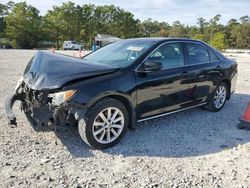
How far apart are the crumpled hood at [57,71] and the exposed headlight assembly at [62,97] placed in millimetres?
111

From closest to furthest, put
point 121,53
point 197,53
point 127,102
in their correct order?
point 127,102
point 121,53
point 197,53

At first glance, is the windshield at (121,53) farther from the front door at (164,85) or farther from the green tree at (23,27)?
the green tree at (23,27)

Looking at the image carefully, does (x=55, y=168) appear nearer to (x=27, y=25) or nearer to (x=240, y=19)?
(x=27, y=25)

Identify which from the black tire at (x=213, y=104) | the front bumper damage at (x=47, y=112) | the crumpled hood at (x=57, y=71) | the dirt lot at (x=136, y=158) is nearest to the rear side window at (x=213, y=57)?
the black tire at (x=213, y=104)

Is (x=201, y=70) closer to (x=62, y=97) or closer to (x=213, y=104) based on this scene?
(x=213, y=104)

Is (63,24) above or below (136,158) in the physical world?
above

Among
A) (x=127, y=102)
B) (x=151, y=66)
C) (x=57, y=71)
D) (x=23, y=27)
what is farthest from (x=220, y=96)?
(x=23, y=27)

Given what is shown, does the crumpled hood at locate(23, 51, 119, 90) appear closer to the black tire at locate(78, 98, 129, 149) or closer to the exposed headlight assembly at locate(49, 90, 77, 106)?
the exposed headlight assembly at locate(49, 90, 77, 106)

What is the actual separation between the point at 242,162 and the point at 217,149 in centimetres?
46

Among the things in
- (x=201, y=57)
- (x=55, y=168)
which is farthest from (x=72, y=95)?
(x=201, y=57)

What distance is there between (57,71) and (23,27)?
53.3 m

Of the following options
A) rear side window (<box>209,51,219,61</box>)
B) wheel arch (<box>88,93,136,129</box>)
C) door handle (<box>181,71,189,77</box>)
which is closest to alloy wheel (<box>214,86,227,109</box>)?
rear side window (<box>209,51,219,61</box>)

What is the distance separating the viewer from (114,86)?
4.02 m

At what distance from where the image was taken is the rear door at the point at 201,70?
5.28 metres
